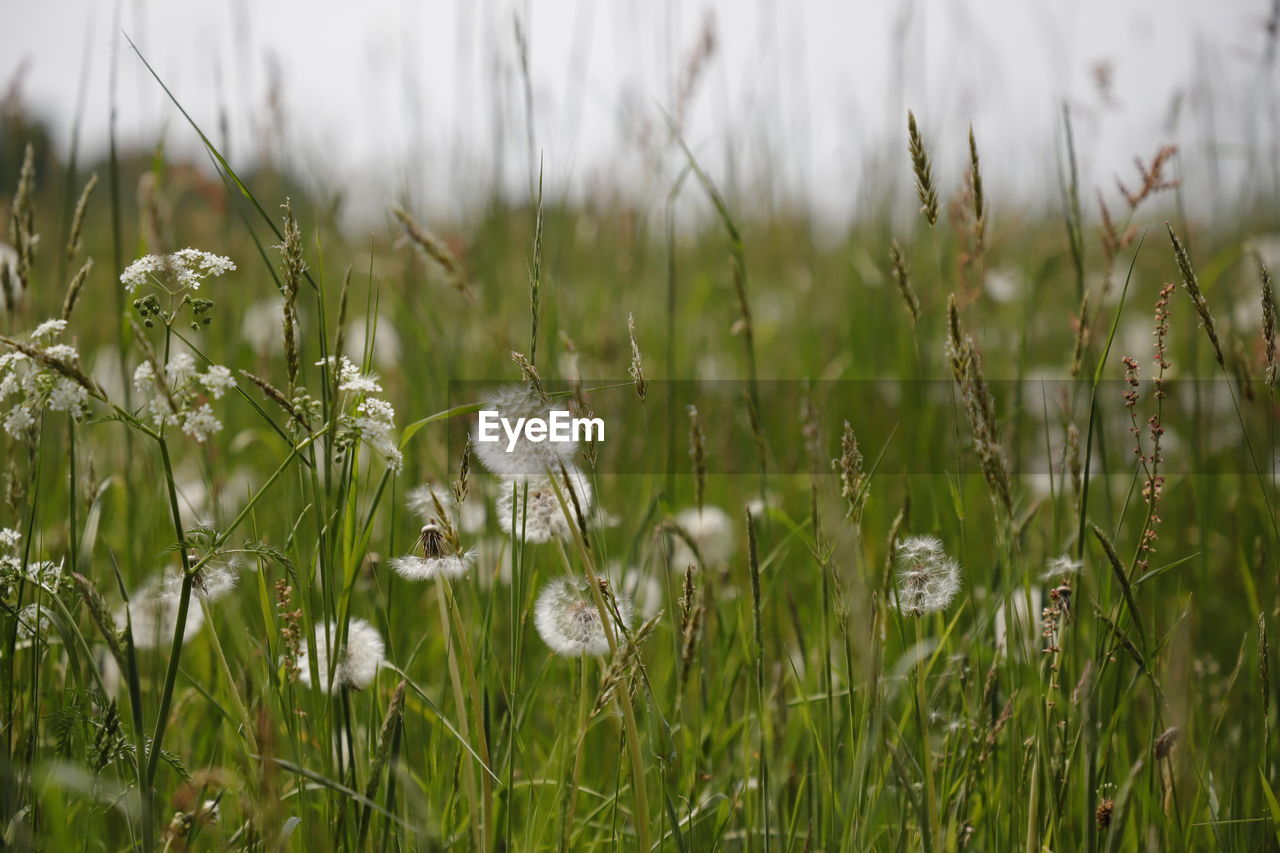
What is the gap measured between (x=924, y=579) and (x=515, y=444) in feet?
1.65

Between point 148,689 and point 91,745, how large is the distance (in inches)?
18.1

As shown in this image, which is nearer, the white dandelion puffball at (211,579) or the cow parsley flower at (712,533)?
the white dandelion puffball at (211,579)

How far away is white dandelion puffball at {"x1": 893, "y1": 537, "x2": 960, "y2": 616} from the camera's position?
979mm

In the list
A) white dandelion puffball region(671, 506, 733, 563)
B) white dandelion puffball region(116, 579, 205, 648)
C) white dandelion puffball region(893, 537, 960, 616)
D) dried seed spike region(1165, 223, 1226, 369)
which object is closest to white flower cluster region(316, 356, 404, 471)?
white dandelion puffball region(893, 537, 960, 616)

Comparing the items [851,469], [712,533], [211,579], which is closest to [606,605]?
[851,469]

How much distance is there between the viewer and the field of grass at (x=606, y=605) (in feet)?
2.85

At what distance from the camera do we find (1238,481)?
2.14 m

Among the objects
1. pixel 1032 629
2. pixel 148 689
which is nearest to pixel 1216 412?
pixel 1032 629

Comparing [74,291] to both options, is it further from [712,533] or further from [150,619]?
[712,533]

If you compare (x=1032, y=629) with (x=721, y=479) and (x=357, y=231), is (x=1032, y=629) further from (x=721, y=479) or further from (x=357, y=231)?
(x=357, y=231)

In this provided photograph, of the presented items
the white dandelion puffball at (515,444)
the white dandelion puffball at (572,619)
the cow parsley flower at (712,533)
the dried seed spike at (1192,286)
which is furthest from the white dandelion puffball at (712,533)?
the dried seed spike at (1192,286)

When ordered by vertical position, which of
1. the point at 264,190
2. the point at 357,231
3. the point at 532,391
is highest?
the point at 357,231

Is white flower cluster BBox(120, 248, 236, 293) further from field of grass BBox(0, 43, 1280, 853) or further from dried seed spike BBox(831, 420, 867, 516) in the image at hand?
dried seed spike BBox(831, 420, 867, 516)

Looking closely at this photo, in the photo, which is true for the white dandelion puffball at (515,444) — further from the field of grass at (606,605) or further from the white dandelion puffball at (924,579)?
the white dandelion puffball at (924,579)
